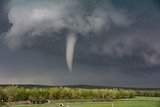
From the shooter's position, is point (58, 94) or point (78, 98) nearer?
point (58, 94)

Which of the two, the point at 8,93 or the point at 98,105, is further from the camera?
the point at 98,105

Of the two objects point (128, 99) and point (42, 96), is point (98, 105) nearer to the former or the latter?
point (128, 99)

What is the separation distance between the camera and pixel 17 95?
4.50 metres

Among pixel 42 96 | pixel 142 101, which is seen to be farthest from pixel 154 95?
pixel 42 96

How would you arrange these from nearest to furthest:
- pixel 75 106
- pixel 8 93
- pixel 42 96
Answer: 1. pixel 8 93
2. pixel 75 106
3. pixel 42 96

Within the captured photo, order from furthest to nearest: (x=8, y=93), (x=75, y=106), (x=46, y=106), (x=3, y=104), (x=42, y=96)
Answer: (x=42, y=96), (x=75, y=106), (x=46, y=106), (x=8, y=93), (x=3, y=104)

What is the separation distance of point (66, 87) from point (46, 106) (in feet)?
2.23

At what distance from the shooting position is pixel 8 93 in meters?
4.04

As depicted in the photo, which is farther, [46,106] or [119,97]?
[119,97]

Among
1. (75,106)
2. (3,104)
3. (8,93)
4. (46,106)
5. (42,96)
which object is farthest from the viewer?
(42,96)

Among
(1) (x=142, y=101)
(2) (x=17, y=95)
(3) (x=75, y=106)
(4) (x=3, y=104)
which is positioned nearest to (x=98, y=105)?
(3) (x=75, y=106)

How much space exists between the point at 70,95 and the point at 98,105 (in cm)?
50

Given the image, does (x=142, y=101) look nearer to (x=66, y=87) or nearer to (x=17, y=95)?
(x=66, y=87)

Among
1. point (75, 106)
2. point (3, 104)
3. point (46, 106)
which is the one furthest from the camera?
point (75, 106)
